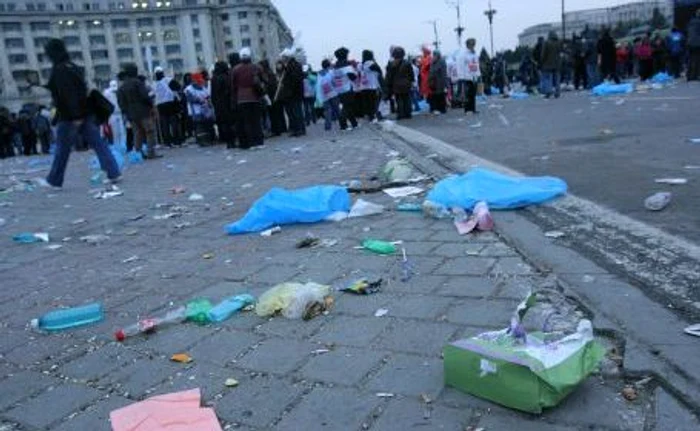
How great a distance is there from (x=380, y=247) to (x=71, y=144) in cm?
654

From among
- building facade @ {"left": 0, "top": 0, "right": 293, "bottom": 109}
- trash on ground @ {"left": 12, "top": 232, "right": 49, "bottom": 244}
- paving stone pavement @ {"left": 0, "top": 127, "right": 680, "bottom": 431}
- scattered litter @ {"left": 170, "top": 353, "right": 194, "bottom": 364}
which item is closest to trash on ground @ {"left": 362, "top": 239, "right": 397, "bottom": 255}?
paving stone pavement @ {"left": 0, "top": 127, "right": 680, "bottom": 431}

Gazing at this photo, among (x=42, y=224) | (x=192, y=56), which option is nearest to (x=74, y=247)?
(x=42, y=224)

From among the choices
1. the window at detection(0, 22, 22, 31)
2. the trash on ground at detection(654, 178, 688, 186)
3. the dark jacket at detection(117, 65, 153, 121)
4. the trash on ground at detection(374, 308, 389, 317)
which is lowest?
the trash on ground at detection(374, 308, 389, 317)

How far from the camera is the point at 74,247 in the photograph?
5.61 m

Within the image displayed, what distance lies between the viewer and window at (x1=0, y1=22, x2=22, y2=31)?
113m

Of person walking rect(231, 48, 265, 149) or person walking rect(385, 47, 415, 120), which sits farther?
person walking rect(385, 47, 415, 120)

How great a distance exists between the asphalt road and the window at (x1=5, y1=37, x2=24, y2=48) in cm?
11821

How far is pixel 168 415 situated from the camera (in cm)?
235

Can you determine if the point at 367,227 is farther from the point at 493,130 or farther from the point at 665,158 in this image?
the point at 493,130

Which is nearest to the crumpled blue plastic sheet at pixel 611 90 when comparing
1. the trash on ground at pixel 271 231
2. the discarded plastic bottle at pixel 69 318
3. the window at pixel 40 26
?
the trash on ground at pixel 271 231

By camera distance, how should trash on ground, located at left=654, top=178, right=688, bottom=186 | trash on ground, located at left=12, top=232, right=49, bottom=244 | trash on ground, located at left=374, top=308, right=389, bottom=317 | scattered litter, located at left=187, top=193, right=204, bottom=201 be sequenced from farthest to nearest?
scattered litter, located at left=187, top=193, right=204, bottom=201, trash on ground, located at left=12, top=232, right=49, bottom=244, trash on ground, located at left=654, top=178, right=688, bottom=186, trash on ground, located at left=374, top=308, right=389, bottom=317

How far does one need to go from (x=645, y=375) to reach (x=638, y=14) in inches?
4801

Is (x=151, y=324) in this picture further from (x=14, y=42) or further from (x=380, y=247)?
(x=14, y=42)

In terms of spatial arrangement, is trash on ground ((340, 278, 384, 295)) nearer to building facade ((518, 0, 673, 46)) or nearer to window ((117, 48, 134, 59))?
building facade ((518, 0, 673, 46))
